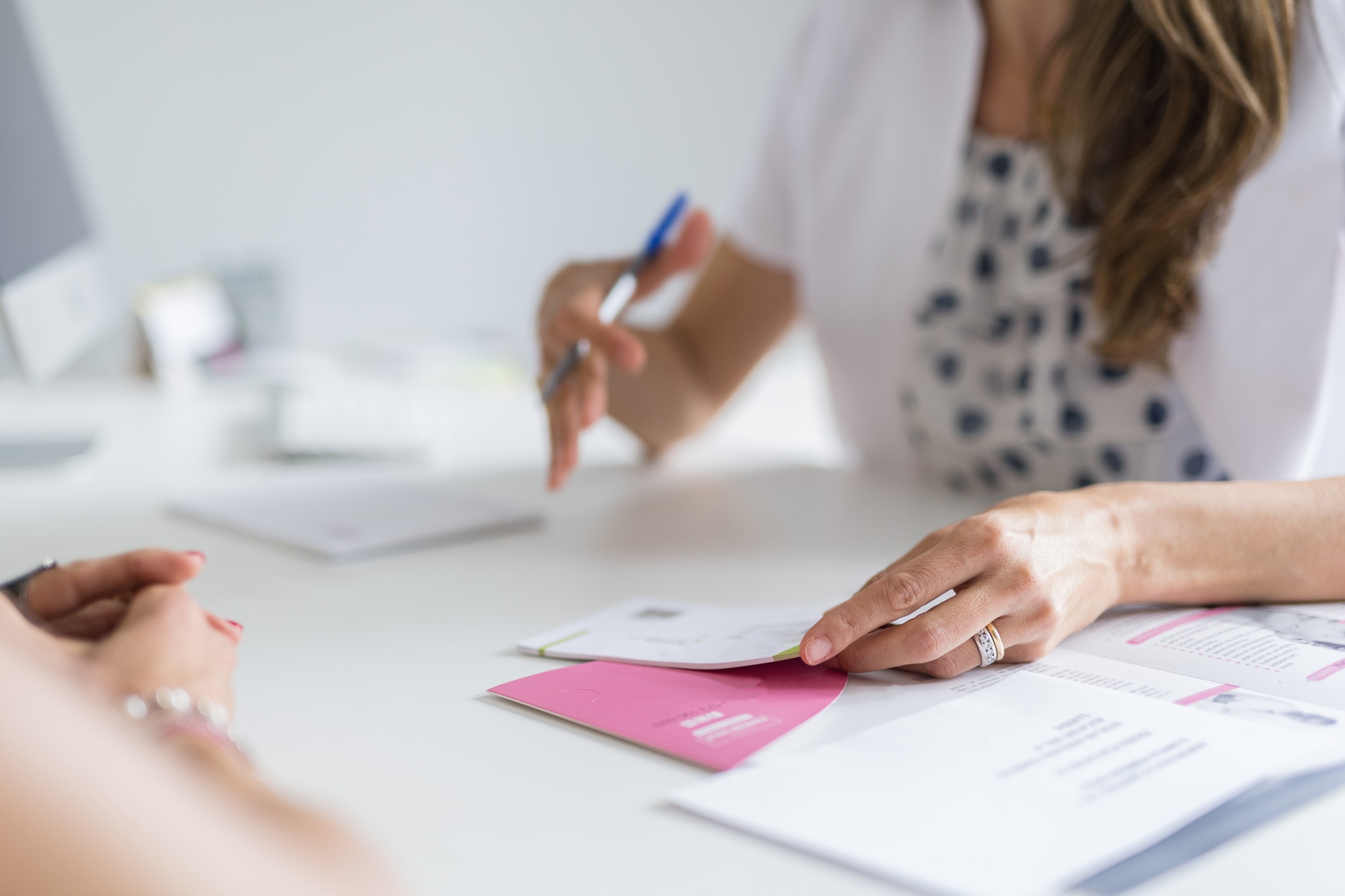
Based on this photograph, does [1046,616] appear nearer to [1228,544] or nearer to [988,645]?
[988,645]

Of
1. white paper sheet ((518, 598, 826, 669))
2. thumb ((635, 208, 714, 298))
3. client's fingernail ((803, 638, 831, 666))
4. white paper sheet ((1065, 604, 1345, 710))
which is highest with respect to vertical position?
thumb ((635, 208, 714, 298))

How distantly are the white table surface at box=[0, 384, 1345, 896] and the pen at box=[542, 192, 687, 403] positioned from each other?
0.40ft

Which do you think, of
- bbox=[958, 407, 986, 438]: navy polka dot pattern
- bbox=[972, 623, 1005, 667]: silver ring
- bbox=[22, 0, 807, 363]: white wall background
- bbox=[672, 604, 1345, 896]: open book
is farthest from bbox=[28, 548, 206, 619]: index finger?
bbox=[22, 0, 807, 363]: white wall background

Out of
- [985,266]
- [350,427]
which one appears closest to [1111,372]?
[985,266]

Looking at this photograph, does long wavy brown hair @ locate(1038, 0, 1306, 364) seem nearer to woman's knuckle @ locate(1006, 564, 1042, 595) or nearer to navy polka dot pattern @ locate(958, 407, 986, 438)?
navy polka dot pattern @ locate(958, 407, 986, 438)

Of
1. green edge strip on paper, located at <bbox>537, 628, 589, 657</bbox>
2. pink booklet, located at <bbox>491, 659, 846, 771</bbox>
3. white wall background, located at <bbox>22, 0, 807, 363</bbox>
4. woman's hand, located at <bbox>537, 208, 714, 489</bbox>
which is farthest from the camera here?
white wall background, located at <bbox>22, 0, 807, 363</bbox>

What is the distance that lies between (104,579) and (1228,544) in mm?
616

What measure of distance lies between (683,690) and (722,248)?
3.03 feet

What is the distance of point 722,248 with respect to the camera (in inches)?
56.5

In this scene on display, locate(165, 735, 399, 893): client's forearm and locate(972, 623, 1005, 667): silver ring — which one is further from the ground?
locate(165, 735, 399, 893): client's forearm

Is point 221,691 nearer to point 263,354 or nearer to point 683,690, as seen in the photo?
point 683,690

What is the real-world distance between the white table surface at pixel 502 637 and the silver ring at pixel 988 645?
17 cm

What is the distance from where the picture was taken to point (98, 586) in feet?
1.83

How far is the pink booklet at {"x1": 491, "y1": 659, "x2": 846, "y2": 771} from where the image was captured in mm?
524
